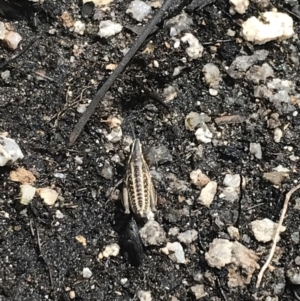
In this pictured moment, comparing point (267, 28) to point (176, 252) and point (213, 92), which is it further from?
point (176, 252)

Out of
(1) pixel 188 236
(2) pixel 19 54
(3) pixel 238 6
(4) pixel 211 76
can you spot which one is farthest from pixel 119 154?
(3) pixel 238 6

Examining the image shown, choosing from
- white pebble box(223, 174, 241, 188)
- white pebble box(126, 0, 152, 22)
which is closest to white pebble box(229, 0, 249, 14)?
white pebble box(126, 0, 152, 22)

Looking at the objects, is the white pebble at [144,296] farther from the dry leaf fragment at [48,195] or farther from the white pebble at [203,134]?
the white pebble at [203,134]

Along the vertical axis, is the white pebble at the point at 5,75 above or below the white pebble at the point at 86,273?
above

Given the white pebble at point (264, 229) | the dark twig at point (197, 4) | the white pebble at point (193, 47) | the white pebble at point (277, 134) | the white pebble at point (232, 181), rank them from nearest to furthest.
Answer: the white pebble at point (264, 229) → the white pebble at point (232, 181) → the white pebble at point (277, 134) → the white pebble at point (193, 47) → the dark twig at point (197, 4)

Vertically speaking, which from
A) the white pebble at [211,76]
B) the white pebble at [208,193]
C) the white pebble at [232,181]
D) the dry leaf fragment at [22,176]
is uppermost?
the white pebble at [211,76]

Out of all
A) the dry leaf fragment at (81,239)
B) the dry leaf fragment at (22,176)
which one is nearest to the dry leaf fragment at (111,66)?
the dry leaf fragment at (22,176)
